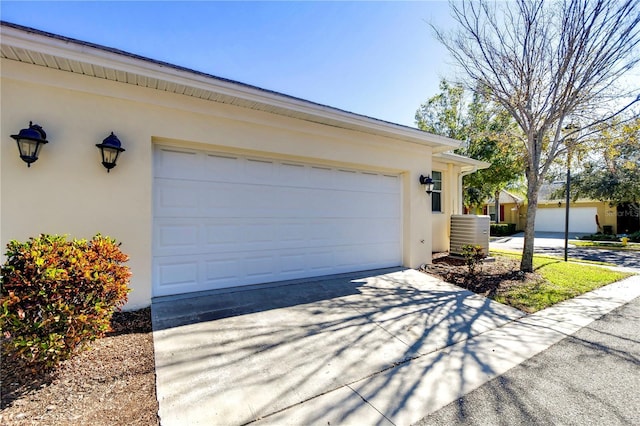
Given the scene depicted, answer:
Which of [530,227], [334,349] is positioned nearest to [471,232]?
[530,227]

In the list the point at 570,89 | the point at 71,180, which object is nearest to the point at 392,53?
the point at 570,89

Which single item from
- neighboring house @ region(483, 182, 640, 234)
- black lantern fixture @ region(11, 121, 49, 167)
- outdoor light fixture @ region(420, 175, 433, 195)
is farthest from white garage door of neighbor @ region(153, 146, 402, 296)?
neighboring house @ region(483, 182, 640, 234)

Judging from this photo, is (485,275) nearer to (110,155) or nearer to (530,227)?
(530,227)

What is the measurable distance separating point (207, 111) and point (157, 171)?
128cm

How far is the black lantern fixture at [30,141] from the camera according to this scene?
349cm

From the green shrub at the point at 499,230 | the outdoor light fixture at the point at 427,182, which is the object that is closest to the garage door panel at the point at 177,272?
the outdoor light fixture at the point at 427,182

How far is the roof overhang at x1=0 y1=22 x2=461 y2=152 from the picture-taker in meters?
3.37

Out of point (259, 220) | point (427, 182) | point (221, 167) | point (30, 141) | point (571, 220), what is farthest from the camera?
point (571, 220)

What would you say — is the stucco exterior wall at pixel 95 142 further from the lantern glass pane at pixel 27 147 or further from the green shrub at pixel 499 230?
the green shrub at pixel 499 230

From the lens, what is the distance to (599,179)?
62.5 ft

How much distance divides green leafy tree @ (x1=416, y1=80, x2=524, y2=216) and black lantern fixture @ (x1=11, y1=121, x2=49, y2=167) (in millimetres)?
13501

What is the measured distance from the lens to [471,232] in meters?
8.91

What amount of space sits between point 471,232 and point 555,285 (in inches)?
110

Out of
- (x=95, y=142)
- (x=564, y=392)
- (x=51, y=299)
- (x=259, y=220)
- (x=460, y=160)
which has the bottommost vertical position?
(x=564, y=392)
